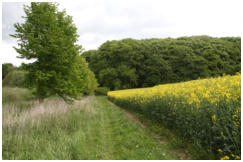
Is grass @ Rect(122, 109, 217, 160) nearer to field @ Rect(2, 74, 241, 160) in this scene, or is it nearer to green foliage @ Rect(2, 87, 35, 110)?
field @ Rect(2, 74, 241, 160)

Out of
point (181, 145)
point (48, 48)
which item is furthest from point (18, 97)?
point (181, 145)

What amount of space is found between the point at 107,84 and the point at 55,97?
32559 mm

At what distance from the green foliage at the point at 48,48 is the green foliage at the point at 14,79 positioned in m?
1.54

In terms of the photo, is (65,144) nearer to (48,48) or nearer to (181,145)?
(181,145)

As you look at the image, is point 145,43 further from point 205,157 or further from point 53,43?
point 205,157

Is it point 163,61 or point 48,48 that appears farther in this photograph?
point 163,61

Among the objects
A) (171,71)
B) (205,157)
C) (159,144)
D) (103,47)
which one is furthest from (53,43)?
(103,47)

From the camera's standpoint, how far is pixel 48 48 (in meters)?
7.32

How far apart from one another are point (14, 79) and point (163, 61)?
38.7 meters

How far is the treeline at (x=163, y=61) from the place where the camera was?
38750 millimetres

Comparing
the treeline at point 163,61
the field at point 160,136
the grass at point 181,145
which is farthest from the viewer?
the treeline at point 163,61

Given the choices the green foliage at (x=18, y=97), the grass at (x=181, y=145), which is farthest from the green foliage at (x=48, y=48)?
the grass at (x=181, y=145)

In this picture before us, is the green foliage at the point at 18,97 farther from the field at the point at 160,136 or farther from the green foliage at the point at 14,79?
the field at the point at 160,136

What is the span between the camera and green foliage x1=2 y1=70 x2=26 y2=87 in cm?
901
